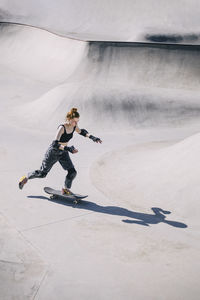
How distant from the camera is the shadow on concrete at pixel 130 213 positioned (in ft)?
20.4

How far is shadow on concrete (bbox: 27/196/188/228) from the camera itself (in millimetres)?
6221

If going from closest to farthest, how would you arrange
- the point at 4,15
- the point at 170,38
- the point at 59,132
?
the point at 59,132 < the point at 170,38 < the point at 4,15

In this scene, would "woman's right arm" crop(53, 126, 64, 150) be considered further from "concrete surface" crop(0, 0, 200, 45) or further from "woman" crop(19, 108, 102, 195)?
"concrete surface" crop(0, 0, 200, 45)

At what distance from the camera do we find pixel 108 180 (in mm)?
8430

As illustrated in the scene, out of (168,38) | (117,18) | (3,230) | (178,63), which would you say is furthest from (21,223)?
(117,18)

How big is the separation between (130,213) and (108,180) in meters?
1.95

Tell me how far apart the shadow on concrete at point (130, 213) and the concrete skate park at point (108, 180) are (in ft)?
0.07

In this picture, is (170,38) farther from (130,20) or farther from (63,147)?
(63,147)

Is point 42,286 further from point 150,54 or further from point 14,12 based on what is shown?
point 14,12

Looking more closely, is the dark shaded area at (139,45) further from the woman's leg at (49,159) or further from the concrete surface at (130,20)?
the woman's leg at (49,159)

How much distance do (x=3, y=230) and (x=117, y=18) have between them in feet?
112

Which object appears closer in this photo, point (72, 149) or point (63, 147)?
point (72, 149)

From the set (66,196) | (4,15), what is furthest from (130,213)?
(4,15)

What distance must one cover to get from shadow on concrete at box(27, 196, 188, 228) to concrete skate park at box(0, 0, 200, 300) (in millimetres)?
20
